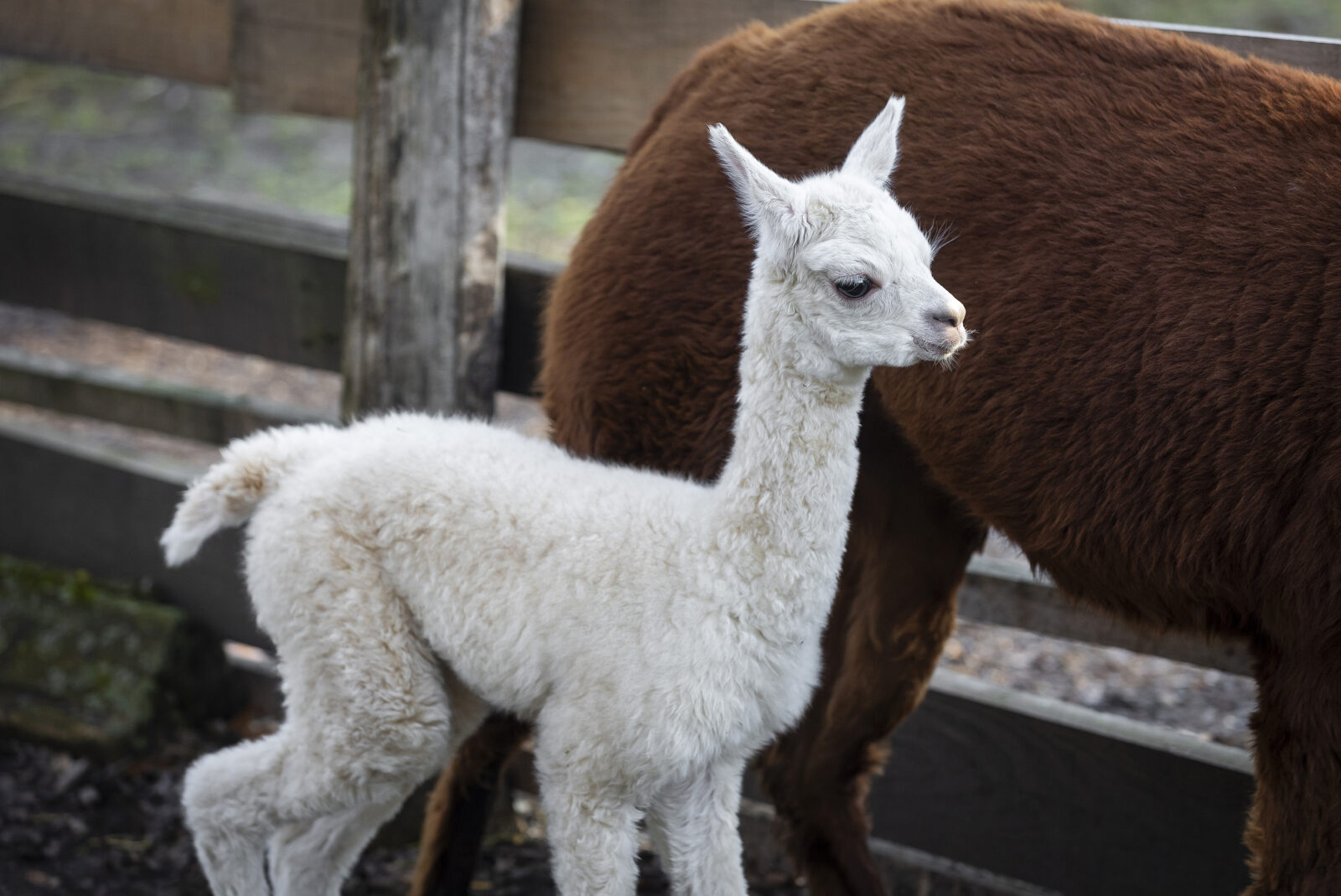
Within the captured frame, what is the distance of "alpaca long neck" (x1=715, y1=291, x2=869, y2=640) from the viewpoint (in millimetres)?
1955

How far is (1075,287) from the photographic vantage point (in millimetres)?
2188

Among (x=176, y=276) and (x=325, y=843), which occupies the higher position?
(x=176, y=276)

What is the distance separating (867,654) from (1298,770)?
101cm

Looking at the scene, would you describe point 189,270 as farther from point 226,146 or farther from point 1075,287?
point 226,146

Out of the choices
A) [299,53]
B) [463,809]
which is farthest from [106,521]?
[463,809]

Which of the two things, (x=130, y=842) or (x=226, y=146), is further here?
(x=226, y=146)

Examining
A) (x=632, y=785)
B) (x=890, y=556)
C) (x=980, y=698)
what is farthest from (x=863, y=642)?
(x=632, y=785)

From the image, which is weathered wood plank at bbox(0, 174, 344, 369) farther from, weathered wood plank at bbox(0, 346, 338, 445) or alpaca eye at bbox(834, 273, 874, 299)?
alpaca eye at bbox(834, 273, 874, 299)

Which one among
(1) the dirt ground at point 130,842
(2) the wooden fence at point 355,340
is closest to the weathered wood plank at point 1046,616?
(2) the wooden fence at point 355,340

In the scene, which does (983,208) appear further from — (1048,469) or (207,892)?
(207,892)

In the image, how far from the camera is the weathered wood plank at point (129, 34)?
A: 3.63 meters

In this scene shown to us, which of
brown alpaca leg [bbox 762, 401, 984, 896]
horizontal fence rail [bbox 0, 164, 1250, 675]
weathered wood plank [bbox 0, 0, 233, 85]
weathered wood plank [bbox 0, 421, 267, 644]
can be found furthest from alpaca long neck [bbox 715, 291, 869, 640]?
weathered wood plank [bbox 0, 0, 233, 85]

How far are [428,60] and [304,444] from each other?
107 centimetres

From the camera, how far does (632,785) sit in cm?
202
